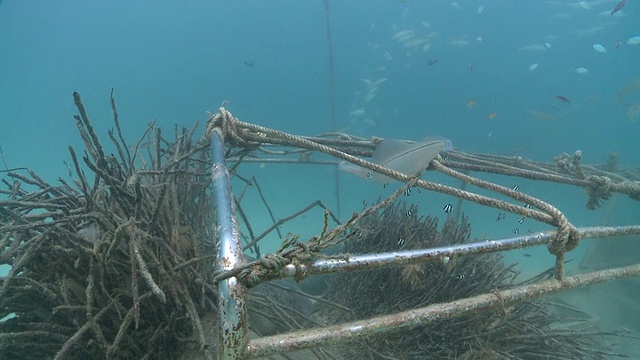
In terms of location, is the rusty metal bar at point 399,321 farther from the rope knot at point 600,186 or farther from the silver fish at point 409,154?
the rope knot at point 600,186

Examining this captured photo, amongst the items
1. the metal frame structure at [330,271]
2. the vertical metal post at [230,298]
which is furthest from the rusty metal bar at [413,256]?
the vertical metal post at [230,298]

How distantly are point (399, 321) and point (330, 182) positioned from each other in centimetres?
5215

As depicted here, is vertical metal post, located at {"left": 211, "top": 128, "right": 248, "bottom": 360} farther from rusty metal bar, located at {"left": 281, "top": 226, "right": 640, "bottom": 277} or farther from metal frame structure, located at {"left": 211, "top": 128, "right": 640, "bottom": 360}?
rusty metal bar, located at {"left": 281, "top": 226, "right": 640, "bottom": 277}

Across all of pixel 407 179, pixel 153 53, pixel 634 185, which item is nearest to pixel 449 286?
pixel 407 179

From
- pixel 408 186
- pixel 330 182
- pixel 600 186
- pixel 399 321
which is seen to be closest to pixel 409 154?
pixel 408 186

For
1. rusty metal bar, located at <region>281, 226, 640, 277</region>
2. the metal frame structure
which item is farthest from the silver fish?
the metal frame structure

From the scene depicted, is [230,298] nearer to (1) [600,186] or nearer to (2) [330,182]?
(1) [600,186]

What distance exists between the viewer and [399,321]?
1371 mm

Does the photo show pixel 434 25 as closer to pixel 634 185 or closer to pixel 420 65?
pixel 420 65

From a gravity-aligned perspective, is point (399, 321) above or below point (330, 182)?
below

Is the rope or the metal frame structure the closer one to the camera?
the metal frame structure

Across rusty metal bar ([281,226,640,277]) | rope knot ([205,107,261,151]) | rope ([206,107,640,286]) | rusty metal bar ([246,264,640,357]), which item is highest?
rope knot ([205,107,261,151])

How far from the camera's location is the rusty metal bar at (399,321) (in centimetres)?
117

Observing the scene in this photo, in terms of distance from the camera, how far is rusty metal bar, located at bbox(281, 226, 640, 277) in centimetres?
124
